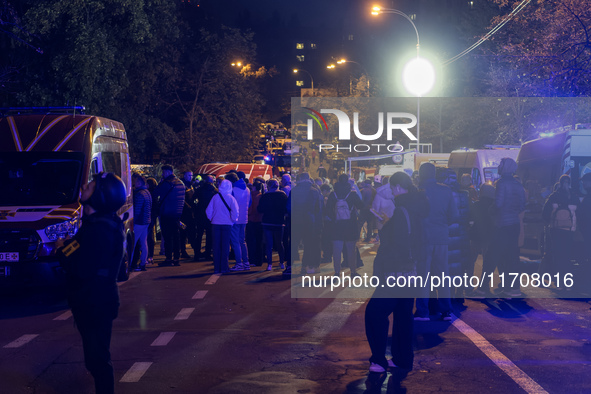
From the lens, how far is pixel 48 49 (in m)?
21.9

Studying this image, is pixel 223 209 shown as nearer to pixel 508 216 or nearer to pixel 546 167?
pixel 508 216

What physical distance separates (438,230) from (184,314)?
3496 millimetres

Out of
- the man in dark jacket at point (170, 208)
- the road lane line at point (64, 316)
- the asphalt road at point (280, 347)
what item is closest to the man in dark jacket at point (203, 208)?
the man in dark jacket at point (170, 208)

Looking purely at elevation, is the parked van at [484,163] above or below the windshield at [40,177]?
above

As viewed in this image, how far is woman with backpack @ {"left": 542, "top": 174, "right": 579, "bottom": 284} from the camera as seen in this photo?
461 inches

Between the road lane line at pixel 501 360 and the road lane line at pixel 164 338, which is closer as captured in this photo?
the road lane line at pixel 501 360

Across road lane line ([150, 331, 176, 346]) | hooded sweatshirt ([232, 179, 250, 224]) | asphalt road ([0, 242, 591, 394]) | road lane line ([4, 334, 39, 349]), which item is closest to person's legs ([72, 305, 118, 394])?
asphalt road ([0, 242, 591, 394])

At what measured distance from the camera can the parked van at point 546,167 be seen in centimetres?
1443

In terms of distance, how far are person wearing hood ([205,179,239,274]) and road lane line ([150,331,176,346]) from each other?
5.17 meters

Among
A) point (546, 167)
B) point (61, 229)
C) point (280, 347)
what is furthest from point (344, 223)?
point (546, 167)

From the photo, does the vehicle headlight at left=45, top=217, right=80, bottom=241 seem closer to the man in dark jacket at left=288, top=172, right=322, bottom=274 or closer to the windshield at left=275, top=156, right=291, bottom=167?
the man in dark jacket at left=288, top=172, right=322, bottom=274

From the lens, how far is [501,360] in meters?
7.05

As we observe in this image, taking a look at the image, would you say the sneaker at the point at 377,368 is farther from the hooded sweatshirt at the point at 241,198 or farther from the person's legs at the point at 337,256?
the hooded sweatshirt at the point at 241,198

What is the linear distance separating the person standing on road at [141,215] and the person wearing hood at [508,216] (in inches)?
268
